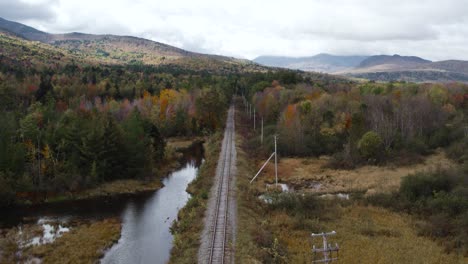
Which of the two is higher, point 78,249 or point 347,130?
point 347,130

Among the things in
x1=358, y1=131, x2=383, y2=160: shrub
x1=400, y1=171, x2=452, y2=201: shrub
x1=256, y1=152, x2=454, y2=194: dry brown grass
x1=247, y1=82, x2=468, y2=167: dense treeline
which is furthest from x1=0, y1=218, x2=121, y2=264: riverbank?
x1=358, y1=131, x2=383, y2=160: shrub

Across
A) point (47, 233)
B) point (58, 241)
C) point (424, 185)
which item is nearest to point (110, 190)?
point (47, 233)

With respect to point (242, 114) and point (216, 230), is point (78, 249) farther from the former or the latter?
point (242, 114)

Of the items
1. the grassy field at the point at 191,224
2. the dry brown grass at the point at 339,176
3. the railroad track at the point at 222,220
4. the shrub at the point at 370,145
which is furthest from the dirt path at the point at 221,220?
the shrub at the point at 370,145

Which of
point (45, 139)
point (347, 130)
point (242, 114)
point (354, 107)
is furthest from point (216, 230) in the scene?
point (242, 114)

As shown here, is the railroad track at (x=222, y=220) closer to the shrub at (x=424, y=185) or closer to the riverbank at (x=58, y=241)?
the riverbank at (x=58, y=241)

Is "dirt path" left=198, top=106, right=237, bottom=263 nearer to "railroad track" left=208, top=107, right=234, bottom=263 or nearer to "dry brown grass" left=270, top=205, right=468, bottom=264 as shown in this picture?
"railroad track" left=208, top=107, right=234, bottom=263
